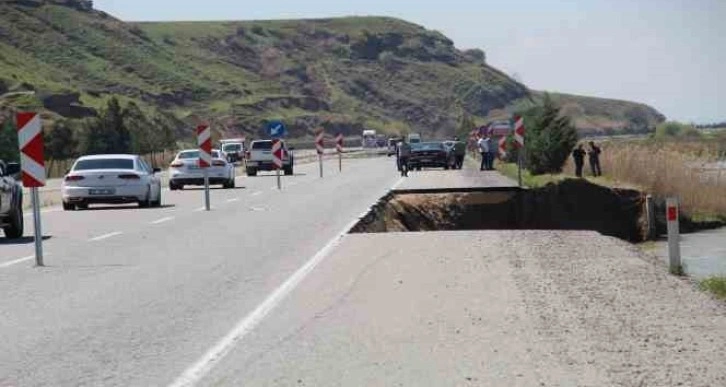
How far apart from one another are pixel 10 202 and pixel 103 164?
1182cm

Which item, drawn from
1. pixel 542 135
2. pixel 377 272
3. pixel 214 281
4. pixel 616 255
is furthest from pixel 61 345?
pixel 542 135

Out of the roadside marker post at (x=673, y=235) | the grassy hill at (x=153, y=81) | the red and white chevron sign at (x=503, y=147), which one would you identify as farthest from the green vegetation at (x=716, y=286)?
the grassy hill at (x=153, y=81)

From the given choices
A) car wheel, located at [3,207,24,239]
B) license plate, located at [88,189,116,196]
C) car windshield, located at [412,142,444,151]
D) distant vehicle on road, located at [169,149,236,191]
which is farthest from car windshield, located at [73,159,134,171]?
car windshield, located at [412,142,444,151]

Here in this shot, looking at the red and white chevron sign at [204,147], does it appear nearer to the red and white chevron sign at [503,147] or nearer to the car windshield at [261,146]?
the car windshield at [261,146]

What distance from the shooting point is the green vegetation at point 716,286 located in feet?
52.8

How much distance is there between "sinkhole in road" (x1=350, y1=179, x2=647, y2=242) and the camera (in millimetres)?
36250

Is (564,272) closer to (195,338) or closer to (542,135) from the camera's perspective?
(195,338)

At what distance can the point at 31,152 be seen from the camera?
1923 centimetres

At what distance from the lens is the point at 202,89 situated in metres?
167

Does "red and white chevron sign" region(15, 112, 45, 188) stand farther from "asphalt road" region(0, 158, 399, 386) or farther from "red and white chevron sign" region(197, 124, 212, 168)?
"red and white chevron sign" region(197, 124, 212, 168)

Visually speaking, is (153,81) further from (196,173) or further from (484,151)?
(196,173)

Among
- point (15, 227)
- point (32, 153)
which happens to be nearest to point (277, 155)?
point (15, 227)

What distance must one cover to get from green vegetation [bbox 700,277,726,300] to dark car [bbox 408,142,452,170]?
46.4 m

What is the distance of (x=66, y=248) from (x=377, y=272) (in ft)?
21.6
